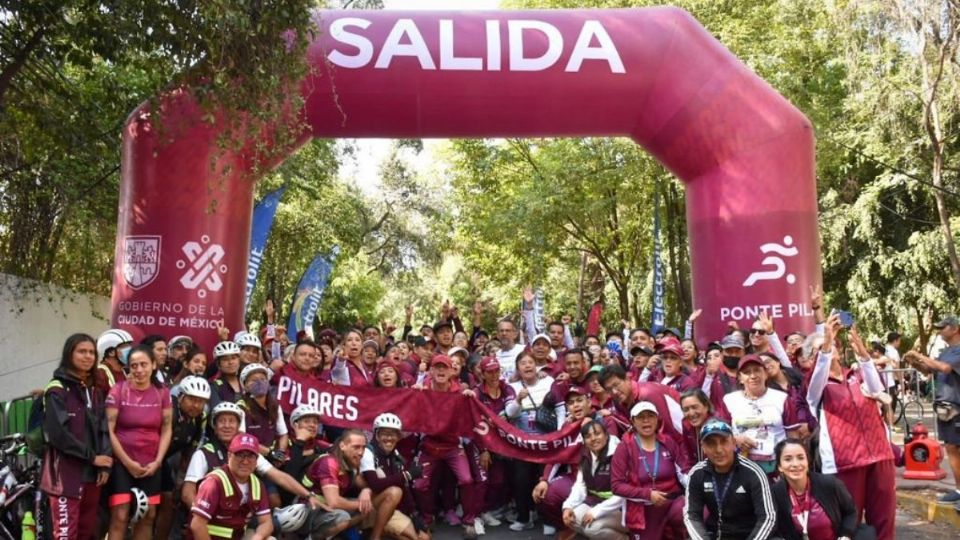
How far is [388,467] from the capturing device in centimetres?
716

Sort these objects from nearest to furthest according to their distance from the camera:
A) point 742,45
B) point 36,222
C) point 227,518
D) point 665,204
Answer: point 227,518 < point 36,222 < point 742,45 < point 665,204

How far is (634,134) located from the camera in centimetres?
1041

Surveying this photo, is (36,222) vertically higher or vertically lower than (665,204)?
lower

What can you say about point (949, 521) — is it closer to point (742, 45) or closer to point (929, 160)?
point (742, 45)

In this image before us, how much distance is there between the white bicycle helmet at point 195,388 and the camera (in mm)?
6324

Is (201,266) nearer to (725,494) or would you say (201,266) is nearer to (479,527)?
(479,527)

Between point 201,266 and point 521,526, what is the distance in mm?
4253

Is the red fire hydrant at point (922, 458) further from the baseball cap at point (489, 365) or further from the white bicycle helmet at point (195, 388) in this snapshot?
the white bicycle helmet at point (195, 388)

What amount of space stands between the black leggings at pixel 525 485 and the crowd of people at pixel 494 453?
18 millimetres

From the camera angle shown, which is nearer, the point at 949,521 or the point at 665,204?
the point at 949,521

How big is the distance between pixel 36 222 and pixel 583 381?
9599 mm

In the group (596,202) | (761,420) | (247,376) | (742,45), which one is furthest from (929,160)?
(247,376)

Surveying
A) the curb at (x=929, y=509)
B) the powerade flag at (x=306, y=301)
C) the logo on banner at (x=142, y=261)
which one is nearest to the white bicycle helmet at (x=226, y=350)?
the logo on banner at (x=142, y=261)

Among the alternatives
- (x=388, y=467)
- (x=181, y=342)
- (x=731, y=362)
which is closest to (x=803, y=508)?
(x=731, y=362)
